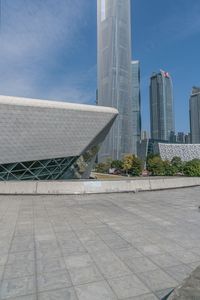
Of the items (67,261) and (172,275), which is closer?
(172,275)

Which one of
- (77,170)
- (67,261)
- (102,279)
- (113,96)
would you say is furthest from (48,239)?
(113,96)

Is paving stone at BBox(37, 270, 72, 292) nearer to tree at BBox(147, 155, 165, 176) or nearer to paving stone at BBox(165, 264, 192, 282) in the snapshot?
paving stone at BBox(165, 264, 192, 282)

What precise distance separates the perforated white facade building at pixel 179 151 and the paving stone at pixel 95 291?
122 metres

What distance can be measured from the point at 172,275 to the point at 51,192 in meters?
14.0

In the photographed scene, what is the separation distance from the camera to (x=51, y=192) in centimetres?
1841

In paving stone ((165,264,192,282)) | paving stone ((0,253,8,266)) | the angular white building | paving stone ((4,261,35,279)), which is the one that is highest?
the angular white building

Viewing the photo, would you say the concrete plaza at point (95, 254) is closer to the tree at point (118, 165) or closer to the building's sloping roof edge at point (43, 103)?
the building's sloping roof edge at point (43, 103)

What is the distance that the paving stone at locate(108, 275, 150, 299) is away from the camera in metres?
4.58

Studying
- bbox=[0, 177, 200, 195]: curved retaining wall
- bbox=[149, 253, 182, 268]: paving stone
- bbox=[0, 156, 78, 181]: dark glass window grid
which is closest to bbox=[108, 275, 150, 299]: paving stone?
bbox=[149, 253, 182, 268]: paving stone

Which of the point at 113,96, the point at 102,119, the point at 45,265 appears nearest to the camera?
the point at 45,265

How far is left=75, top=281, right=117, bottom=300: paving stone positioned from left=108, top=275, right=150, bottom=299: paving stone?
0.41ft

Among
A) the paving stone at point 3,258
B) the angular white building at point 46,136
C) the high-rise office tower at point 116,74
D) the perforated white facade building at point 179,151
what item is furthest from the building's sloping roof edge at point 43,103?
the high-rise office tower at point 116,74

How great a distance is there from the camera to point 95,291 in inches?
183

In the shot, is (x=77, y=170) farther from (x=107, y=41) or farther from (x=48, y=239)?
(x=107, y=41)
